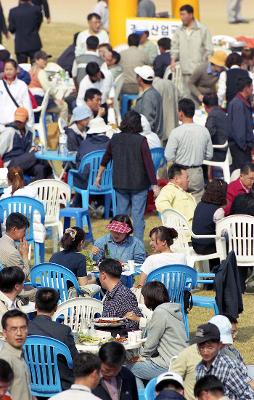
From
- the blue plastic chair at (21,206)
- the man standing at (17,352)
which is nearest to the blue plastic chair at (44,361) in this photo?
the man standing at (17,352)

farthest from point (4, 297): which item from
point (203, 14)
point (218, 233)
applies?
point (203, 14)

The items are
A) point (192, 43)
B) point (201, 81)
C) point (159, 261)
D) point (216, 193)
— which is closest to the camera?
point (159, 261)

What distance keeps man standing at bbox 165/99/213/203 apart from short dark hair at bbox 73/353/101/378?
754 cm

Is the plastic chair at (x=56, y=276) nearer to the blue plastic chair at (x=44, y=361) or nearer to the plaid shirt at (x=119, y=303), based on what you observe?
the plaid shirt at (x=119, y=303)

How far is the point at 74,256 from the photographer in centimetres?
1188

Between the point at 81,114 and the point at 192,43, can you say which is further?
the point at 192,43

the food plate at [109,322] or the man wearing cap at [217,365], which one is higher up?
the man wearing cap at [217,365]

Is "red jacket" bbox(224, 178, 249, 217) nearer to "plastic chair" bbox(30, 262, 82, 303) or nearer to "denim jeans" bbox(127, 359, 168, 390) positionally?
"plastic chair" bbox(30, 262, 82, 303)

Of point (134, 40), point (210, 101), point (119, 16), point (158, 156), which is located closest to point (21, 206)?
point (158, 156)

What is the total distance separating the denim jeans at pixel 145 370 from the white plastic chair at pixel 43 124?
7.77 metres

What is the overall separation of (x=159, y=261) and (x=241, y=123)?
585cm

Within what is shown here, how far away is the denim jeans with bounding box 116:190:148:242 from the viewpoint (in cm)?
1488

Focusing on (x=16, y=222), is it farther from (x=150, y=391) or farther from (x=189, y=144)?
(x=189, y=144)

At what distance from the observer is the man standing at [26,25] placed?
2455cm
